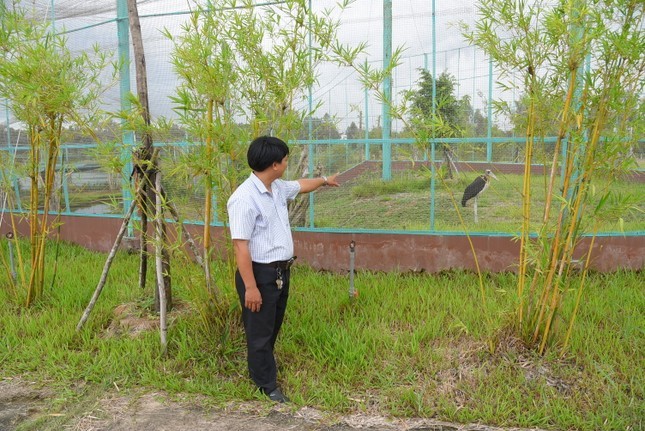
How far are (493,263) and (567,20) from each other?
2.57 m

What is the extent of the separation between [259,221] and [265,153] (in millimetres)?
364

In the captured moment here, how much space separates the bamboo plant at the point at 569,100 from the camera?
2.68 m

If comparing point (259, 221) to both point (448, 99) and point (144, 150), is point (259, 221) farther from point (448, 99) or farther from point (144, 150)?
point (448, 99)

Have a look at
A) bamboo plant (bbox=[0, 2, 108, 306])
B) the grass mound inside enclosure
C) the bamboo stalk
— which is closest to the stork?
the grass mound inside enclosure

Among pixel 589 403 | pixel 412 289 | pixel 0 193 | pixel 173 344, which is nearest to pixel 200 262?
pixel 173 344

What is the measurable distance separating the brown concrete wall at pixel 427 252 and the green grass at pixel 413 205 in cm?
13

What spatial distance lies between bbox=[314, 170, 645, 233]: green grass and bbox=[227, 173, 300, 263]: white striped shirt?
2.22 m

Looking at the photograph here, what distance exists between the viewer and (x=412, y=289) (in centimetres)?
430

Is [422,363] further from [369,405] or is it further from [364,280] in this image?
[364,280]

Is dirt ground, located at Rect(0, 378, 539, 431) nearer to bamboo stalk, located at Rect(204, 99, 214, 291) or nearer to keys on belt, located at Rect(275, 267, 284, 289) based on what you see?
keys on belt, located at Rect(275, 267, 284, 289)

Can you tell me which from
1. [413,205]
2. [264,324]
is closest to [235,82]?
[264,324]

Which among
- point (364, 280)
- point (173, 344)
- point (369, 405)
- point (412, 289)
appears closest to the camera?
point (369, 405)

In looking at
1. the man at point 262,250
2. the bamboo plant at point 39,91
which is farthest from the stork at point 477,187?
the bamboo plant at point 39,91

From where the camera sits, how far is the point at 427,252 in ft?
16.2
